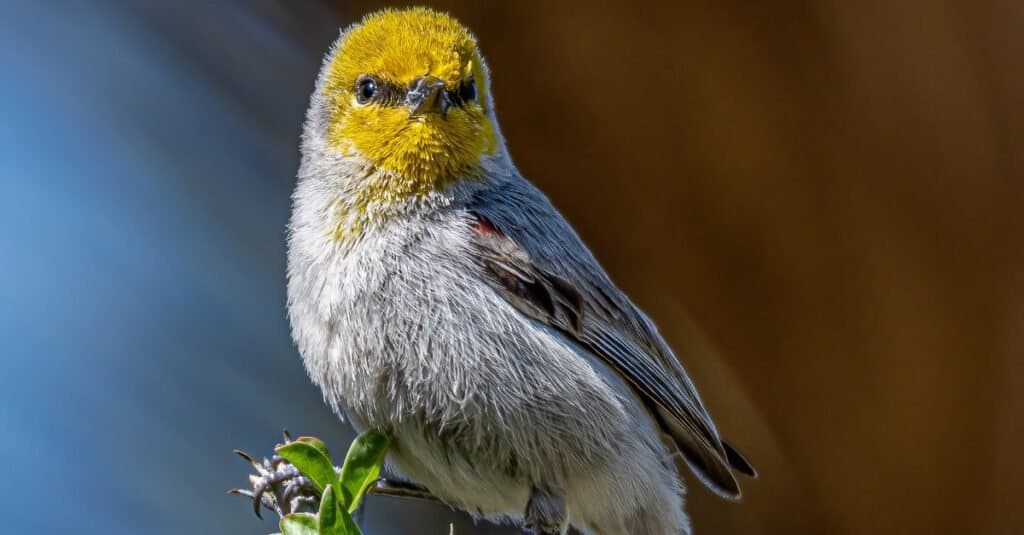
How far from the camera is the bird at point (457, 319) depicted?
202 cm

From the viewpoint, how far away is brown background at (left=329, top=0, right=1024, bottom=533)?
2.82 m

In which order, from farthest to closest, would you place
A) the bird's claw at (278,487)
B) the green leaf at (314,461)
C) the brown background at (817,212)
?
1. the brown background at (817,212)
2. the bird's claw at (278,487)
3. the green leaf at (314,461)

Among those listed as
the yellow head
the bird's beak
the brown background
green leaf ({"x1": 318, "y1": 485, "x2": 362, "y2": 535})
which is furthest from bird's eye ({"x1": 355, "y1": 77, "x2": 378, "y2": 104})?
green leaf ({"x1": 318, "y1": 485, "x2": 362, "y2": 535})

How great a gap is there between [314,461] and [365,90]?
1099 mm

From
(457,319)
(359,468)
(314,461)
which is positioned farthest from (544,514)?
(314,461)

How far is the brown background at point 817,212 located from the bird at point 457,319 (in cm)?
73

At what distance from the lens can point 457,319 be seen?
2.04 metres

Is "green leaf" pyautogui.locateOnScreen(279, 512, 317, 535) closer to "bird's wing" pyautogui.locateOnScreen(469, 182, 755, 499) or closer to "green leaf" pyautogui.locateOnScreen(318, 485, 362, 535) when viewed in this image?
"green leaf" pyautogui.locateOnScreen(318, 485, 362, 535)

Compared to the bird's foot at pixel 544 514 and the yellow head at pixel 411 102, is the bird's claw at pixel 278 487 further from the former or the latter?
the yellow head at pixel 411 102

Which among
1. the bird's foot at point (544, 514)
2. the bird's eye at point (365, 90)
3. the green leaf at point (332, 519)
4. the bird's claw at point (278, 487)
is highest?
the bird's eye at point (365, 90)

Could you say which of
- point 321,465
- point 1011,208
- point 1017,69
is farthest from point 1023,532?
point 321,465

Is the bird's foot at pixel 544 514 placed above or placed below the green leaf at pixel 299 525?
below

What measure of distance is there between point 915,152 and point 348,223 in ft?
5.64

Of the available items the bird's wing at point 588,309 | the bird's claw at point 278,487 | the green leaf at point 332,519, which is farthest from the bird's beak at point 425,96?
the green leaf at point 332,519
